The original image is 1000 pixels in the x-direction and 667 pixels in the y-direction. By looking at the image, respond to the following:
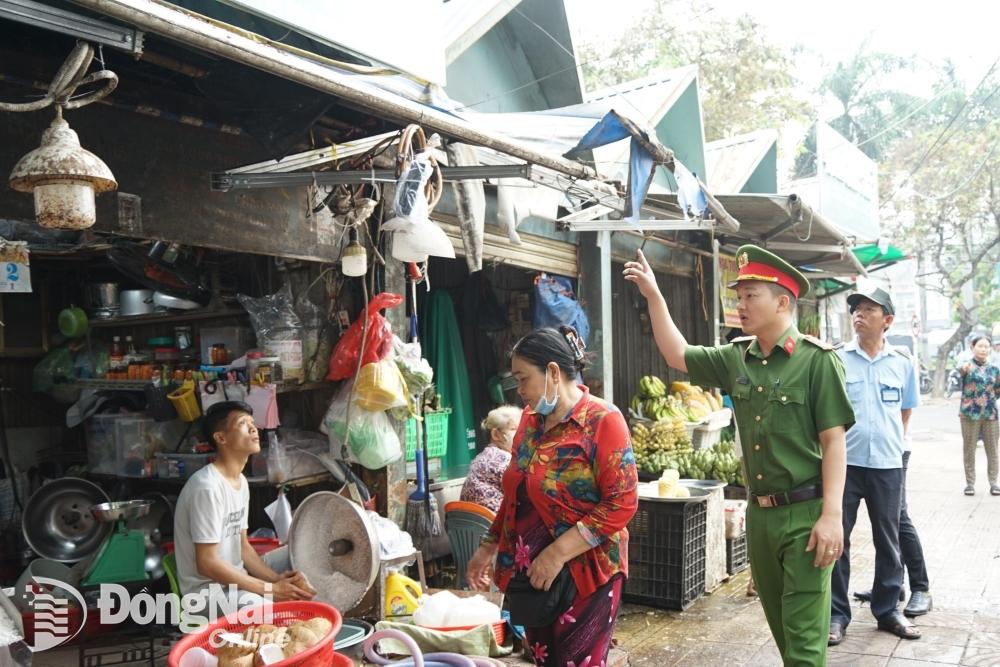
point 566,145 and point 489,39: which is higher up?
point 489,39

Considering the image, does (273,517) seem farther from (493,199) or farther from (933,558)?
(933,558)

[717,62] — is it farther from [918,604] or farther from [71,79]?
[71,79]

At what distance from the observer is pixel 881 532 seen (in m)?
5.41

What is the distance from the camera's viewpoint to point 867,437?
5.37m

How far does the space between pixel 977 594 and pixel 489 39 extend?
6.52 metres

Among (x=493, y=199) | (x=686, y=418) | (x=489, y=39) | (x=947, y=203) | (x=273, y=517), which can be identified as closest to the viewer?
(x=273, y=517)

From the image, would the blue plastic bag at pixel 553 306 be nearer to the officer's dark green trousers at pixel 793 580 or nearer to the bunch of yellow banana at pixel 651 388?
the bunch of yellow banana at pixel 651 388

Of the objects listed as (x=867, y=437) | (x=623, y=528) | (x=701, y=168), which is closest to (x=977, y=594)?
(x=867, y=437)

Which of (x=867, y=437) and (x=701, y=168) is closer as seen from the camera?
(x=867, y=437)

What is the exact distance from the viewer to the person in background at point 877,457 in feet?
17.6

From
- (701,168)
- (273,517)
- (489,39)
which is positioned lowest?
(273,517)

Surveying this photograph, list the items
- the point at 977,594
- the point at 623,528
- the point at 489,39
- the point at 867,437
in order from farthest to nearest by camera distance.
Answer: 1. the point at 489,39
2. the point at 977,594
3. the point at 867,437
4. the point at 623,528

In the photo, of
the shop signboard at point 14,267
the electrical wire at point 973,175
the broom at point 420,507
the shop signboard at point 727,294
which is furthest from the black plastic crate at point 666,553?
the electrical wire at point 973,175

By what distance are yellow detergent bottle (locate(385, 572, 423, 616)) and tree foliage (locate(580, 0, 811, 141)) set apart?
716 inches
